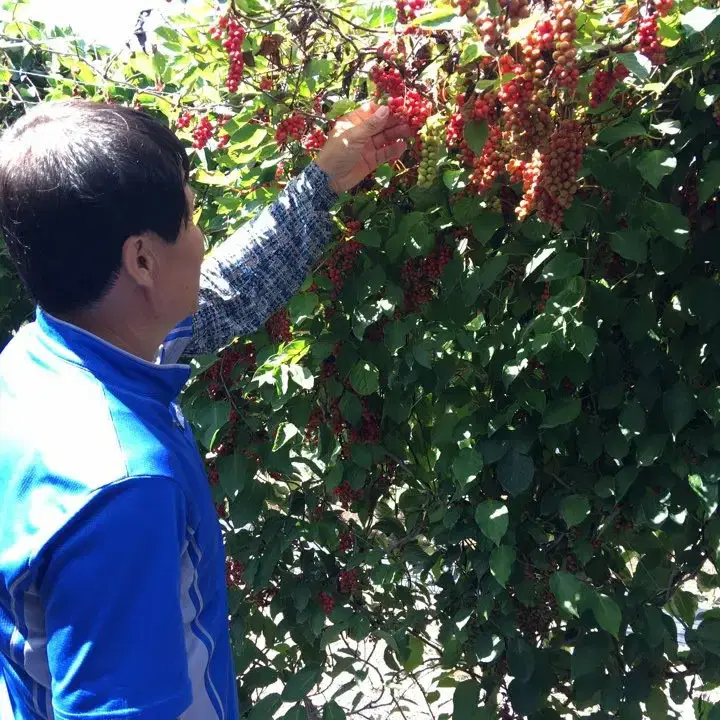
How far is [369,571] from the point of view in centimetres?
193

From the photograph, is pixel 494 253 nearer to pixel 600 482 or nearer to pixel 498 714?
pixel 600 482

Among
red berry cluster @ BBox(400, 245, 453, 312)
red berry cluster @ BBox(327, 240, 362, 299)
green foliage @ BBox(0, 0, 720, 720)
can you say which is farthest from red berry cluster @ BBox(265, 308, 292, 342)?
red berry cluster @ BBox(400, 245, 453, 312)

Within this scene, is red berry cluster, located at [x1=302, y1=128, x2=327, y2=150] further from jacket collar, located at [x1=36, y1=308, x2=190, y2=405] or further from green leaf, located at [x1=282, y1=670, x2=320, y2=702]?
green leaf, located at [x1=282, y1=670, x2=320, y2=702]

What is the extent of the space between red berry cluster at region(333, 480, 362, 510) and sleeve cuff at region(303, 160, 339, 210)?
563 millimetres

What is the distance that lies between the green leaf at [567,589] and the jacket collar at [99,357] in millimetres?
749

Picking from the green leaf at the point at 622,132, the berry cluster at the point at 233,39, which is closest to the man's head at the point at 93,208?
the berry cluster at the point at 233,39

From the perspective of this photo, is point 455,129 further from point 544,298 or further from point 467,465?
point 467,465

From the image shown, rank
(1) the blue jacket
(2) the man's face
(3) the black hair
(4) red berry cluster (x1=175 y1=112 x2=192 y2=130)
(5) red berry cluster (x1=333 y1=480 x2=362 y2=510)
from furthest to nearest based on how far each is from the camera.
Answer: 1. (4) red berry cluster (x1=175 y1=112 x2=192 y2=130)
2. (5) red berry cluster (x1=333 y1=480 x2=362 y2=510)
3. (2) the man's face
4. (3) the black hair
5. (1) the blue jacket

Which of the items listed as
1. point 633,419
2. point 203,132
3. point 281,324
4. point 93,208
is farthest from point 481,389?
point 93,208

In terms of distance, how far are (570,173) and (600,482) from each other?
52 centimetres

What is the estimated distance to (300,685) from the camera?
6.18 feet

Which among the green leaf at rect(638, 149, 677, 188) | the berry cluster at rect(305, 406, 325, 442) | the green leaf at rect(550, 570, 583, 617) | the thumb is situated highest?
the thumb

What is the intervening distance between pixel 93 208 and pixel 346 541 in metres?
1.10

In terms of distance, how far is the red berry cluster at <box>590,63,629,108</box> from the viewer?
1273 millimetres
